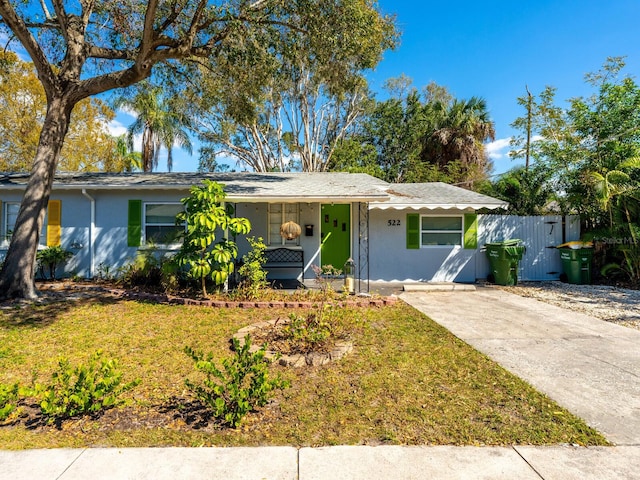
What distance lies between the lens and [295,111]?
2223 cm

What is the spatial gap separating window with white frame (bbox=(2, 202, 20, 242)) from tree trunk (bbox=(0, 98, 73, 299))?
3291mm

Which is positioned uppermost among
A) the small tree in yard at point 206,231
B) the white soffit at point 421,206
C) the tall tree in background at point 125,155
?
the tall tree in background at point 125,155

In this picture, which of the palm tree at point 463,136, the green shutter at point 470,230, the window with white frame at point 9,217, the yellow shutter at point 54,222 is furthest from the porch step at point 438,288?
the palm tree at point 463,136

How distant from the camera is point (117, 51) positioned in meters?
8.98

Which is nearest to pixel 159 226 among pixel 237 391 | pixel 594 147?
pixel 237 391

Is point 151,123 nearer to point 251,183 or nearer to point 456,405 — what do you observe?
point 251,183

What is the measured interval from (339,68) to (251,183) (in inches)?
166

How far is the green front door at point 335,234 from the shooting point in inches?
433

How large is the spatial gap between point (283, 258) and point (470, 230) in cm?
595

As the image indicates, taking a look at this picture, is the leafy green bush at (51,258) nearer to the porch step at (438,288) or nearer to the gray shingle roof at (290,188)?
the gray shingle roof at (290,188)

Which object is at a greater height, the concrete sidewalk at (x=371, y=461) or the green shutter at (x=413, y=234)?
the green shutter at (x=413, y=234)

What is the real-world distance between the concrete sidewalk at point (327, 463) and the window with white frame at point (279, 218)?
8121mm

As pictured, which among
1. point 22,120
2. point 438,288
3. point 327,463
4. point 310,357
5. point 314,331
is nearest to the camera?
point 327,463

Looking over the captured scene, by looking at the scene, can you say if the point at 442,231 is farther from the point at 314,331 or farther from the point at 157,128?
the point at 157,128
